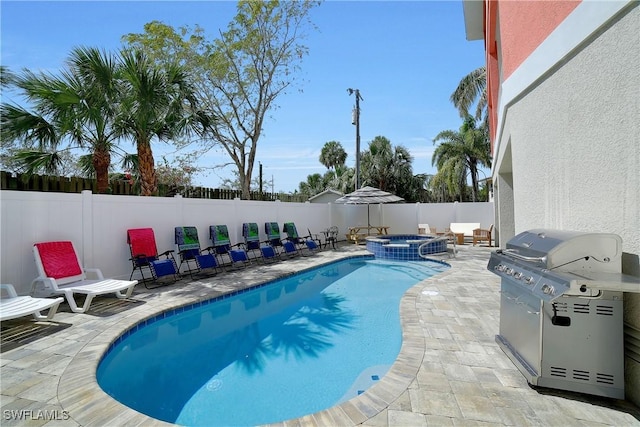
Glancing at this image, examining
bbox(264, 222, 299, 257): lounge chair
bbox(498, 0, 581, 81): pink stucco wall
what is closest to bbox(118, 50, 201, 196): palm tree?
bbox(264, 222, 299, 257): lounge chair

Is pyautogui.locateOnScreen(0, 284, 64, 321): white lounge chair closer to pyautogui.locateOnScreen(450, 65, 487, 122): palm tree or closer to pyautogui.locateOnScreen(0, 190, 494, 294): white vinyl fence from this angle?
pyautogui.locateOnScreen(0, 190, 494, 294): white vinyl fence

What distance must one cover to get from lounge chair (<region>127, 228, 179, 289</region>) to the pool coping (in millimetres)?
2845

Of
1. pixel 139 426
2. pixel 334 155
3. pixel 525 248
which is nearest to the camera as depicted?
pixel 139 426

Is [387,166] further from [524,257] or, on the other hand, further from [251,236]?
[524,257]

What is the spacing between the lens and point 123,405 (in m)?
2.91

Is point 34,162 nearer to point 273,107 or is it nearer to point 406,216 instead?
point 273,107

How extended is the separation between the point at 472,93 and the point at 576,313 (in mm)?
25492

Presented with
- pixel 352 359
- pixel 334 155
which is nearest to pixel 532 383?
pixel 352 359

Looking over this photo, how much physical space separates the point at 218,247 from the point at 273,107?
336 inches

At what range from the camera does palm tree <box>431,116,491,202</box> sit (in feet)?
82.0

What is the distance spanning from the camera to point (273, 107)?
51.6 feet

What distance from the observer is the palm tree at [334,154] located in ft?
136

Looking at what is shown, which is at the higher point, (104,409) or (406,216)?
(406,216)

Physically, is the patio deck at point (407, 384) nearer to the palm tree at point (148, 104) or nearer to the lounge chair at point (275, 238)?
the palm tree at point (148, 104)
